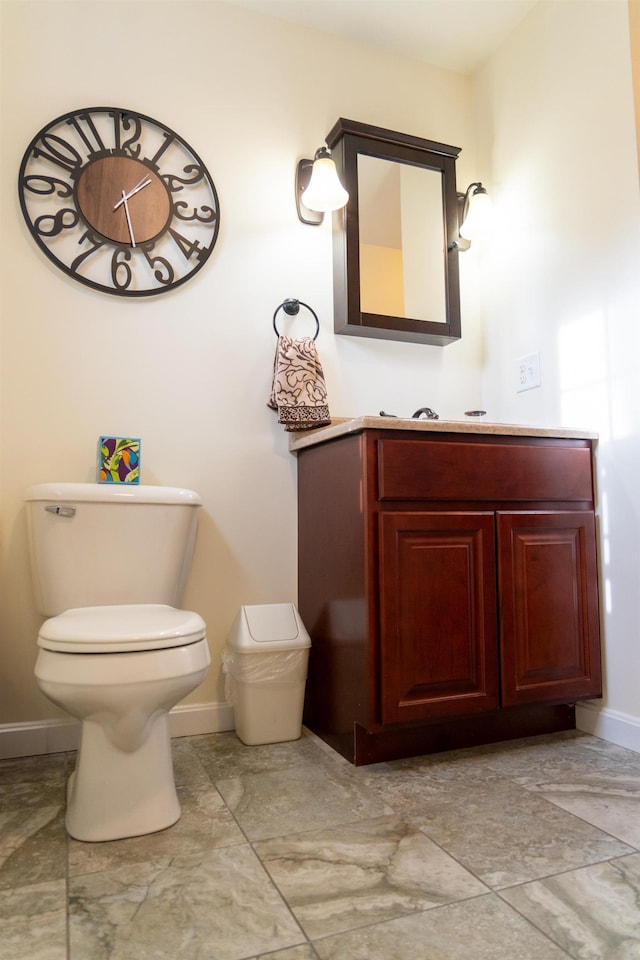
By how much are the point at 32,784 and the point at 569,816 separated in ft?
4.12

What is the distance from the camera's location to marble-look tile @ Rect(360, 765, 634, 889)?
115 cm

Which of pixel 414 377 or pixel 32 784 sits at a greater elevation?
pixel 414 377

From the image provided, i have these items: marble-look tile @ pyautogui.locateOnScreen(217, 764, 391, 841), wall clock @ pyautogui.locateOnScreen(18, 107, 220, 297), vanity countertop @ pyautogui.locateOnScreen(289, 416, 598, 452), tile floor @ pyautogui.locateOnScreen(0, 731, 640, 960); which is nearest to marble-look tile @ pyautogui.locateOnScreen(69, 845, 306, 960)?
tile floor @ pyautogui.locateOnScreen(0, 731, 640, 960)

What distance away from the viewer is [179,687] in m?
1.32

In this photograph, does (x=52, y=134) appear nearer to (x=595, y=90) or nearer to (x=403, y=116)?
(x=403, y=116)

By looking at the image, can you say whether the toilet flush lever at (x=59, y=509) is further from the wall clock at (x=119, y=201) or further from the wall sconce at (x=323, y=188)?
the wall sconce at (x=323, y=188)

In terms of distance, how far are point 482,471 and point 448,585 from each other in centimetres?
33

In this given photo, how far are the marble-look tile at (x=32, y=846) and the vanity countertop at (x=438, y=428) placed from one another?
1126mm

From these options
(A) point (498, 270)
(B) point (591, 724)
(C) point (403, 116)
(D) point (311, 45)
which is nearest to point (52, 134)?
(D) point (311, 45)

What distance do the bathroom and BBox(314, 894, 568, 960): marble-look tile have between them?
0.97 meters

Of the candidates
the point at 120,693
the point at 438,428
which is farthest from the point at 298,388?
the point at 120,693

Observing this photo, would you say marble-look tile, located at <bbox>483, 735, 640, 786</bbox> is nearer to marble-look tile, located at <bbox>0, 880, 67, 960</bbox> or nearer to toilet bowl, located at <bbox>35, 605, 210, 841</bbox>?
toilet bowl, located at <bbox>35, 605, 210, 841</bbox>

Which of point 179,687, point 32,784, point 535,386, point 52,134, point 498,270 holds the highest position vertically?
point 52,134

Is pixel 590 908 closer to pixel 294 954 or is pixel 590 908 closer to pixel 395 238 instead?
pixel 294 954
